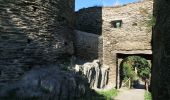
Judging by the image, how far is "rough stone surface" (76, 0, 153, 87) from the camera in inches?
528

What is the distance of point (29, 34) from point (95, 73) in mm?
4503

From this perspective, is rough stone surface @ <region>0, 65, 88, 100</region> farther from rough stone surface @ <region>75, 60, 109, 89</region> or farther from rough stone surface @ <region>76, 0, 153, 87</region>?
rough stone surface @ <region>76, 0, 153, 87</region>

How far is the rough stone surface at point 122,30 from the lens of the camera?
1342cm

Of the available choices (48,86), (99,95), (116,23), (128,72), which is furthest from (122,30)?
(48,86)

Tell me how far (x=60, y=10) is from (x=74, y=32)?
1.82 meters

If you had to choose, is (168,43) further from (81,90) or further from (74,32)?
(74,32)

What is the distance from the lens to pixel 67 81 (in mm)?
9594

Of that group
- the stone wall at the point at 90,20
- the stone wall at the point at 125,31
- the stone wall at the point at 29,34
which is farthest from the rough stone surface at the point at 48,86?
the stone wall at the point at 90,20

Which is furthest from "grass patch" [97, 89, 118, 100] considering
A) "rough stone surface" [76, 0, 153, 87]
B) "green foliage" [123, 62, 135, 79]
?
"green foliage" [123, 62, 135, 79]

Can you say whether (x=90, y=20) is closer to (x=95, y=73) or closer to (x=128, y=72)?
(x=95, y=73)

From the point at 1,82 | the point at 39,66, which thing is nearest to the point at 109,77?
the point at 39,66

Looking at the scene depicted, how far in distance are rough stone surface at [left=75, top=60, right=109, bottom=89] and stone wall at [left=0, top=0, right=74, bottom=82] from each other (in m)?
1.51

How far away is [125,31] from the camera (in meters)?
13.9

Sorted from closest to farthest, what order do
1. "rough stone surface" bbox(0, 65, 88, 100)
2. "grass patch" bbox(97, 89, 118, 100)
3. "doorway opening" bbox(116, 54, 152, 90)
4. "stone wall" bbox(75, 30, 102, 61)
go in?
"rough stone surface" bbox(0, 65, 88, 100), "grass patch" bbox(97, 89, 118, 100), "stone wall" bbox(75, 30, 102, 61), "doorway opening" bbox(116, 54, 152, 90)
